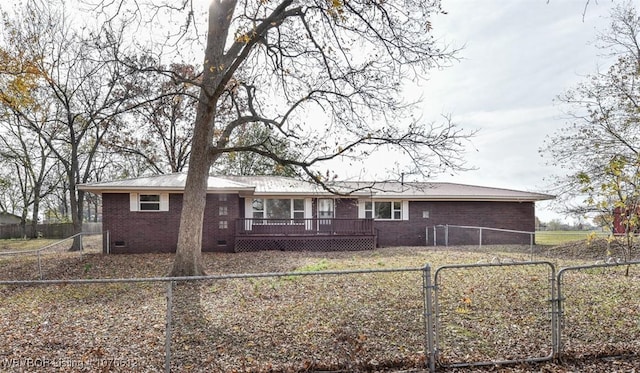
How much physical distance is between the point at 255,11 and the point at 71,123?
55.3 feet

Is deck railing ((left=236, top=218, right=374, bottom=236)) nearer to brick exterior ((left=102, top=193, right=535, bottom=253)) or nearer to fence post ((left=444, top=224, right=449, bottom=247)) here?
brick exterior ((left=102, top=193, right=535, bottom=253))

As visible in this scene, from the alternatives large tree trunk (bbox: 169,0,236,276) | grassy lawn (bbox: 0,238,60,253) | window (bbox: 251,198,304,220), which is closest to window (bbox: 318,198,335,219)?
window (bbox: 251,198,304,220)

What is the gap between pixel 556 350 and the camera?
16.9 ft

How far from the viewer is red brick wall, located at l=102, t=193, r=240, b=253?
18.3m

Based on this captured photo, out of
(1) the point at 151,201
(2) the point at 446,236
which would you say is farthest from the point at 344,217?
(1) the point at 151,201

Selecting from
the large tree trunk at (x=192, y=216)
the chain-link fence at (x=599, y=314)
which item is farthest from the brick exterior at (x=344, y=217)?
the chain-link fence at (x=599, y=314)

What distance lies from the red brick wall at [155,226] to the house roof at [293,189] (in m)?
0.62

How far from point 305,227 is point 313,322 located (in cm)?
1400

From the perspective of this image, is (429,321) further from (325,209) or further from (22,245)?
(22,245)

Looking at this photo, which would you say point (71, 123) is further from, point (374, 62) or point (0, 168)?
point (0, 168)

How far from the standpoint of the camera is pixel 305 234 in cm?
2003

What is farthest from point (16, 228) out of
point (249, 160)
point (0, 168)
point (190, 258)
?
point (190, 258)

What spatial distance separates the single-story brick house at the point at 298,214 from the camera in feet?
60.4

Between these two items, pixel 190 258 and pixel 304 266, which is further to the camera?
pixel 304 266
